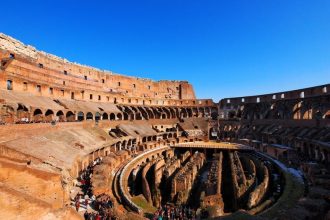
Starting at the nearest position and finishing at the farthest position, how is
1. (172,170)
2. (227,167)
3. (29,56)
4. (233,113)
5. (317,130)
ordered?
(172,170) < (317,130) < (227,167) < (29,56) < (233,113)

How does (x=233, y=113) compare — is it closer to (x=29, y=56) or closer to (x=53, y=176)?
(x=29, y=56)

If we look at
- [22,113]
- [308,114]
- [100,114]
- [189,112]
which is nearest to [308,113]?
[308,114]

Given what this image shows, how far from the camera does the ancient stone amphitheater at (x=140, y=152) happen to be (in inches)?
469

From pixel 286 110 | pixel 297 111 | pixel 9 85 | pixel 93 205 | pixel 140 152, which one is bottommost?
pixel 93 205

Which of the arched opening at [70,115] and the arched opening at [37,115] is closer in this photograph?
the arched opening at [37,115]

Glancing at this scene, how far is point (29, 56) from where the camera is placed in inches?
1261

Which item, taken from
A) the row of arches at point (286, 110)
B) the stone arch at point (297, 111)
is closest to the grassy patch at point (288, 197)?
the row of arches at point (286, 110)

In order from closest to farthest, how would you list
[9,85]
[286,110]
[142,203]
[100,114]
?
[142,203] < [9,85] < [100,114] < [286,110]

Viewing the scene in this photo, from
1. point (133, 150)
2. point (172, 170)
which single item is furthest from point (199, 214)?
point (133, 150)

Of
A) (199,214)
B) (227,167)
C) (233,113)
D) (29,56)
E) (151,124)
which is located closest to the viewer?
(199,214)

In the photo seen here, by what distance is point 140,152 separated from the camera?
3044cm

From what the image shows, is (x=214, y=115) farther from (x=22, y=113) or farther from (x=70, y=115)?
(x=22, y=113)

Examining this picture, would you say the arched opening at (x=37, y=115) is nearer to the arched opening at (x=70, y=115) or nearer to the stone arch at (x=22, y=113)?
the stone arch at (x=22, y=113)

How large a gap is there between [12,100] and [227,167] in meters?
24.2
